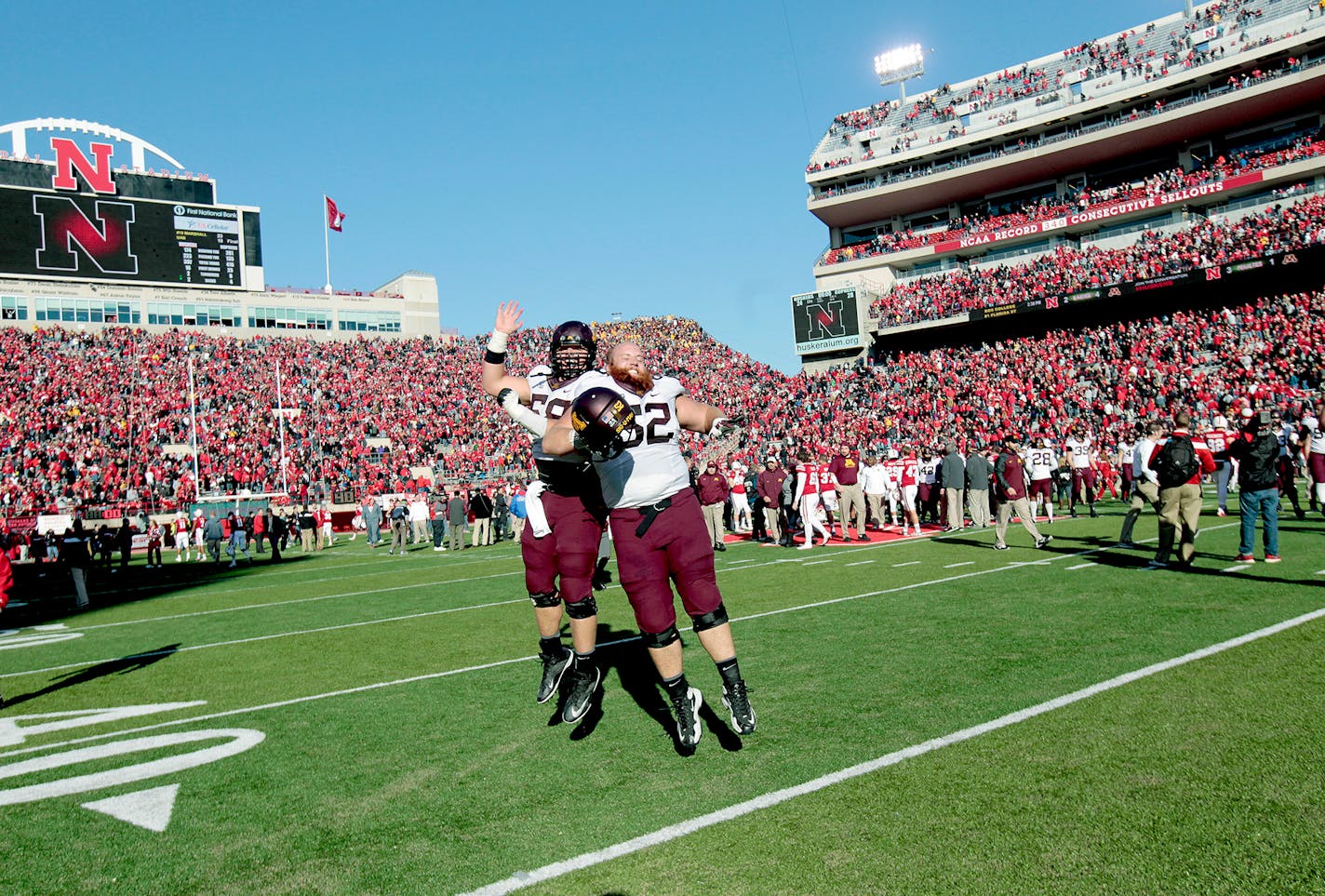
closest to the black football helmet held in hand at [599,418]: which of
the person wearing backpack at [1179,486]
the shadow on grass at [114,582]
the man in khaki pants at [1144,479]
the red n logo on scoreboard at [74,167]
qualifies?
the person wearing backpack at [1179,486]

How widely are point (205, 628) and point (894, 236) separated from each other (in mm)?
45049

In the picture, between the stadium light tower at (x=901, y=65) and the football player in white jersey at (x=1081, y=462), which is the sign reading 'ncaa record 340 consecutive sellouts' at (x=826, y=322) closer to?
the stadium light tower at (x=901, y=65)

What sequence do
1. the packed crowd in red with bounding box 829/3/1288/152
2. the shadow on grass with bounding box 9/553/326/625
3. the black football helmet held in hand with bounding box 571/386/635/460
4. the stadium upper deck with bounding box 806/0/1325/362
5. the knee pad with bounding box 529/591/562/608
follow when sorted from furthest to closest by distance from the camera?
the packed crowd in red with bounding box 829/3/1288/152 < the stadium upper deck with bounding box 806/0/1325/362 < the shadow on grass with bounding box 9/553/326/625 < the knee pad with bounding box 529/591/562/608 < the black football helmet held in hand with bounding box 571/386/635/460

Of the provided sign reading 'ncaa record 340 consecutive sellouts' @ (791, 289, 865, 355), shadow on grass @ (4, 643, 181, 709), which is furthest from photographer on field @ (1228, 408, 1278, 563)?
sign reading 'ncaa record 340 consecutive sellouts' @ (791, 289, 865, 355)

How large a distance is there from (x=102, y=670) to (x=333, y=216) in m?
54.2

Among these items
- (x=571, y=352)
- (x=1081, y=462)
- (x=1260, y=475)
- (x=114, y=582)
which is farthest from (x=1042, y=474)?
(x=114, y=582)

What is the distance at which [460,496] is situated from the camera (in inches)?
942

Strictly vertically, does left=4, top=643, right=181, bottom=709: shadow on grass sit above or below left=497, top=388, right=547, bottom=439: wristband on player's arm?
below

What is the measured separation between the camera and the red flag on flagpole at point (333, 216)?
5754cm

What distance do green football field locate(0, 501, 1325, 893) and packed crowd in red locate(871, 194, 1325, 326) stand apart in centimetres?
3028

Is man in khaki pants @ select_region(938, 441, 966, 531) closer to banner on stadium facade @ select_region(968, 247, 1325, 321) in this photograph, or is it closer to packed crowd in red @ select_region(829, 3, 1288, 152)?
banner on stadium facade @ select_region(968, 247, 1325, 321)

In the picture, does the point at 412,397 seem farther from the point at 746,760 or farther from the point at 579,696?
the point at 746,760

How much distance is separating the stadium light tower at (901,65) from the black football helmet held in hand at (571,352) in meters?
53.3

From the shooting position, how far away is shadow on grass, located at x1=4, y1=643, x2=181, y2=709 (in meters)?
7.68
